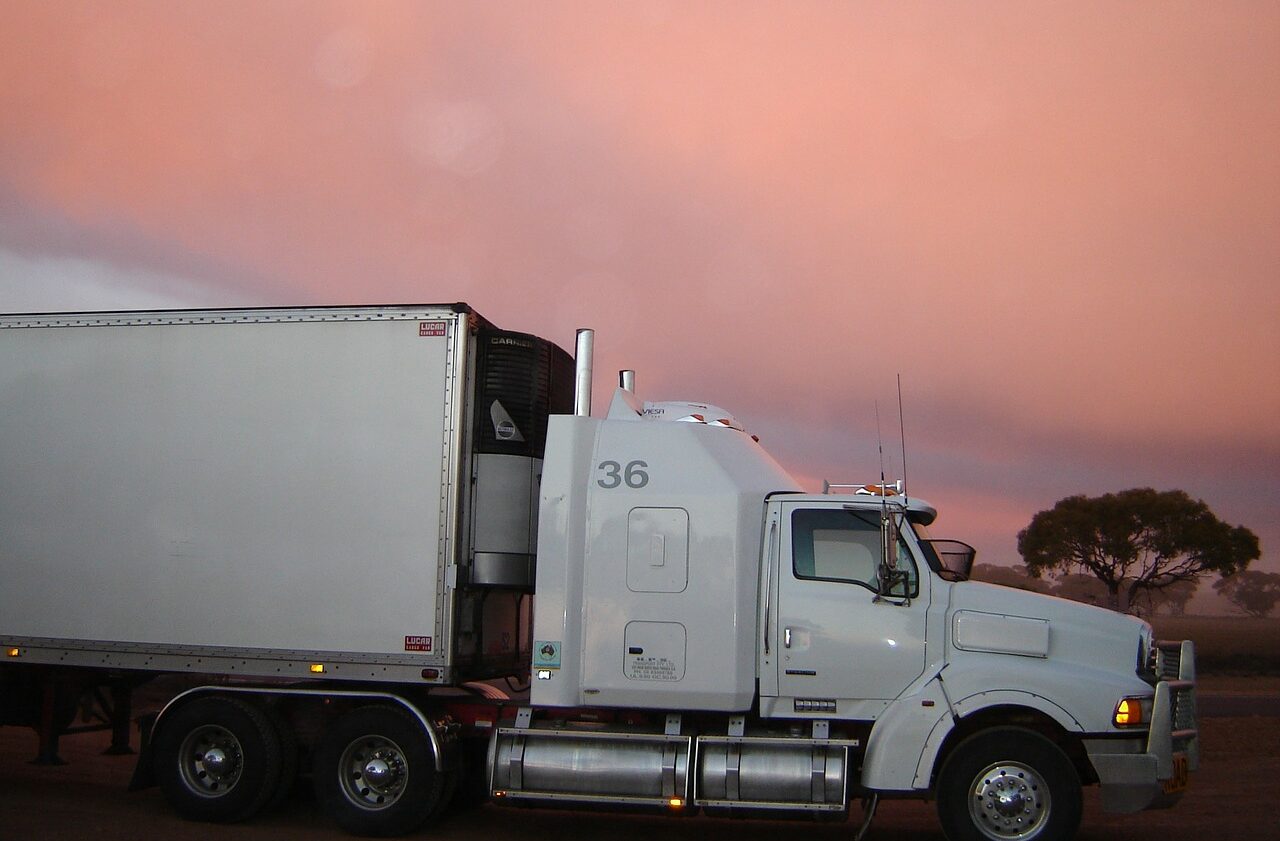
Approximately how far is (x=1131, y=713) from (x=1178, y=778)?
698 millimetres

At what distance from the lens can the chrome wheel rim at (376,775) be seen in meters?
10.3

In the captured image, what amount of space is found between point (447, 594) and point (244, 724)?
7.46 feet

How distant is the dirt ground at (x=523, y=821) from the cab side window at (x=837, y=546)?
278 cm

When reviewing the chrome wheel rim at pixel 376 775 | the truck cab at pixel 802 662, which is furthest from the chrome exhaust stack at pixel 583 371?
the chrome wheel rim at pixel 376 775

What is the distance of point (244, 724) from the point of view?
10.5 meters

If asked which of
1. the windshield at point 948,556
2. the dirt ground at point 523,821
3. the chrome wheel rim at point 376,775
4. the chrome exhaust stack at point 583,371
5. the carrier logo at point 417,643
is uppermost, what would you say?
the chrome exhaust stack at point 583,371

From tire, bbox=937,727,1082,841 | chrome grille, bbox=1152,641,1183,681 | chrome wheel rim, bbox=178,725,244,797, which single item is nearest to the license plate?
chrome grille, bbox=1152,641,1183,681

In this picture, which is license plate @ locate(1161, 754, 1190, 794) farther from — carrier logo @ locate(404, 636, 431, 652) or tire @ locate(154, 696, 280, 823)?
tire @ locate(154, 696, 280, 823)

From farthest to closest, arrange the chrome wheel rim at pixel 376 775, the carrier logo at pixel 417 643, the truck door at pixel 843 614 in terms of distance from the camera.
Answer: the chrome wheel rim at pixel 376 775
the carrier logo at pixel 417 643
the truck door at pixel 843 614

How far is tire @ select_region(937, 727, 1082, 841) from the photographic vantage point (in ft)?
30.2

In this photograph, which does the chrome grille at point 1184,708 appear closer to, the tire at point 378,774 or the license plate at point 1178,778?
the license plate at point 1178,778

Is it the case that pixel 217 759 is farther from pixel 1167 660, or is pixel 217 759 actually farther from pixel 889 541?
pixel 1167 660

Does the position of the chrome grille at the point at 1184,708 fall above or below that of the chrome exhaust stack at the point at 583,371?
below

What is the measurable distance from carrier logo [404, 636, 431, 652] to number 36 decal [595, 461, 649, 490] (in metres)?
1.96
